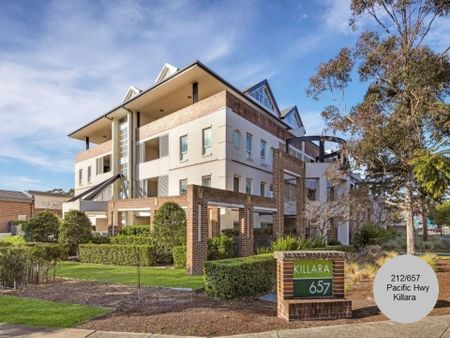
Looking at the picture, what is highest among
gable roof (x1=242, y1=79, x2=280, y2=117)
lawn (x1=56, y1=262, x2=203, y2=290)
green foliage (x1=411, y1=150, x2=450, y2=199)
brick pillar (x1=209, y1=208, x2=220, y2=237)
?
gable roof (x1=242, y1=79, x2=280, y2=117)

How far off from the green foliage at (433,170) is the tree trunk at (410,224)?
251cm

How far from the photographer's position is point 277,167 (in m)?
24.3

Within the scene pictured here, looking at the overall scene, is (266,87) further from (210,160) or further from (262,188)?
(210,160)

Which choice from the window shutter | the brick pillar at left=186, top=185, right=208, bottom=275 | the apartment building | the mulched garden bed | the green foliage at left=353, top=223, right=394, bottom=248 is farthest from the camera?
the window shutter

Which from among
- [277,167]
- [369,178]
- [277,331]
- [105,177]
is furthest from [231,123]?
[277,331]

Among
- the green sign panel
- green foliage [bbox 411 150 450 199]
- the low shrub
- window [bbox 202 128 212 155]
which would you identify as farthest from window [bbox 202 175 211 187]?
the green sign panel

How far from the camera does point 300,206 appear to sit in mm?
26906

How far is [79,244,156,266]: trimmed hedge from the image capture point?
17203mm

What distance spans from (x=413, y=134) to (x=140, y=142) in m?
20.6

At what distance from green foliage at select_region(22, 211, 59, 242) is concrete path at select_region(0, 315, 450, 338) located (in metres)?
17.7

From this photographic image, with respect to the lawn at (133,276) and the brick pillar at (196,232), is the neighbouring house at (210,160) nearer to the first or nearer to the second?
the brick pillar at (196,232)

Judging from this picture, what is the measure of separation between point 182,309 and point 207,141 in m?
17.0

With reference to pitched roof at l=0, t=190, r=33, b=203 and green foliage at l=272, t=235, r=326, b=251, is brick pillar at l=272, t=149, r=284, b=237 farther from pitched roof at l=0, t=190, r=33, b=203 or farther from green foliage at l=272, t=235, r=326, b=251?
pitched roof at l=0, t=190, r=33, b=203

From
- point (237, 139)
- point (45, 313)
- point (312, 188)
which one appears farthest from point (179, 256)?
point (312, 188)
